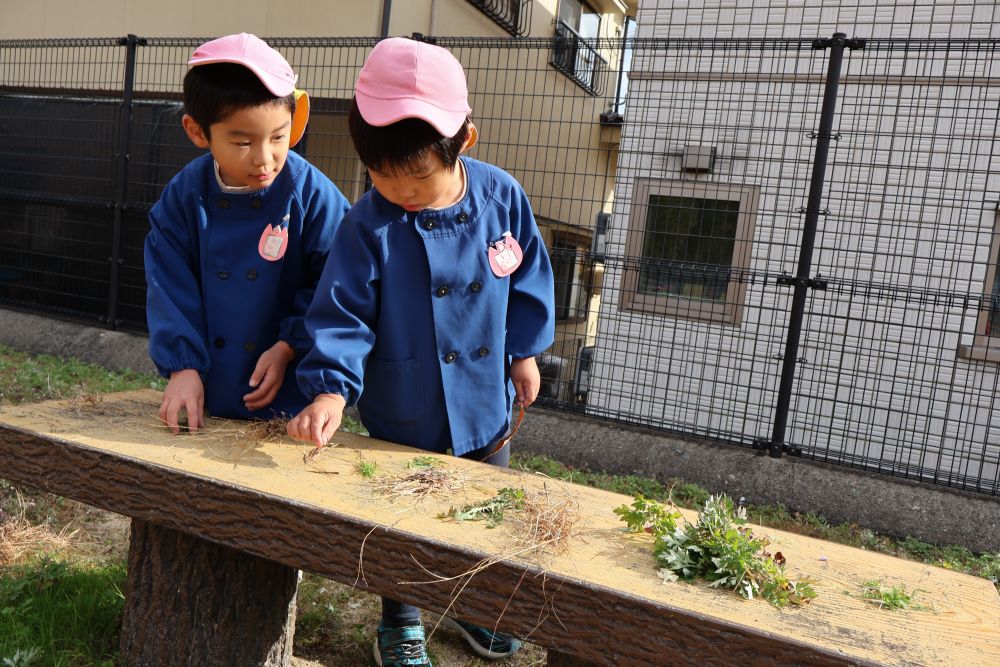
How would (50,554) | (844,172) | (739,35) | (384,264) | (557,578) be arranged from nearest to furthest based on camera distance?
(557,578)
(384,264)
(50,554)
(844,172)
(739,35)

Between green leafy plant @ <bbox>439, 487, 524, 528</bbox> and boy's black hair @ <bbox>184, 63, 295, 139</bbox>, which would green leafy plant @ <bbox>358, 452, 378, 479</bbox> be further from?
boy's black hair @ <bbox>184, 63, 295, 139</bbox>

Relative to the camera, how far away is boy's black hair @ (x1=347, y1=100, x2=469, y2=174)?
5.51ft

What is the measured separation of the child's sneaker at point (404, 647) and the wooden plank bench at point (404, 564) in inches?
12.2

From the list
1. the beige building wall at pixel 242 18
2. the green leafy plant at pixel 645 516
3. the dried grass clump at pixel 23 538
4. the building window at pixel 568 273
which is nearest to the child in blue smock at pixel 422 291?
the green leafy plant at pixel 645 516

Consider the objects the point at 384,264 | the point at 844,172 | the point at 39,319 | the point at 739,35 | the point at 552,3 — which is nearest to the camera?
the point at 384,264

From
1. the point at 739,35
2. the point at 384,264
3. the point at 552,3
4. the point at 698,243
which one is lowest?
the point at 384,264

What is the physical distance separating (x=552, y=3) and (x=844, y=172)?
5.89 meters

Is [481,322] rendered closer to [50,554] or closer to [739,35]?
[50,554]

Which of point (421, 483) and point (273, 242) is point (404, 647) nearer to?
point (421, 483)

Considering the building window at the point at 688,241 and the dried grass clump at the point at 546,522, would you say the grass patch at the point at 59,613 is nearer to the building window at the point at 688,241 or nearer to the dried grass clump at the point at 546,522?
the dried grass clump at the point at 546,522

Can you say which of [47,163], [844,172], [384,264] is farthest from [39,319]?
[844,172]

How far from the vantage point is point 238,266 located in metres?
2.05

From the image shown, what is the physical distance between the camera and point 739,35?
19.6 ft

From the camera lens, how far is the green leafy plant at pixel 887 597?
1.38m
